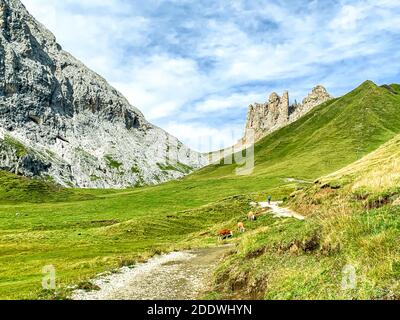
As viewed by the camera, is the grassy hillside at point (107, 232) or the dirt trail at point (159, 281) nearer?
the dirt trail at point (159, 281)

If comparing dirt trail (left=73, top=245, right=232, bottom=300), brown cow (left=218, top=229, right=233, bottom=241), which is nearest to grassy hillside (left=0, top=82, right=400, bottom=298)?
brown cow (left=218, top=229, right=233, bottom=241)

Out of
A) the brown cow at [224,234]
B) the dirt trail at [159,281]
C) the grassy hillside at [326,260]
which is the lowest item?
the dirt trail at [159,281]

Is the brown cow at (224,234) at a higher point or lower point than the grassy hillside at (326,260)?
higher

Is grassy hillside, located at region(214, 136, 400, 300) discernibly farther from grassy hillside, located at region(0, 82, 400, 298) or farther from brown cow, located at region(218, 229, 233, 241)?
brown cow, located at region(218, 229, 233, 241)

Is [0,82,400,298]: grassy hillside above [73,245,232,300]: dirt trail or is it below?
above

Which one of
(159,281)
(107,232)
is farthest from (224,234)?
(107,232)

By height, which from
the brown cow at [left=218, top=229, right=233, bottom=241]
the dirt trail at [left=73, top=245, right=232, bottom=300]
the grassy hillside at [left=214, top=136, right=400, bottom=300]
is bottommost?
the dirt trail at [left=73, top=245, right=232, bottom=300]

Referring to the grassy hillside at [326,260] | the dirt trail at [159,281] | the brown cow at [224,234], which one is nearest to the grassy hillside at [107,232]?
the grassy hillside at [326,260]

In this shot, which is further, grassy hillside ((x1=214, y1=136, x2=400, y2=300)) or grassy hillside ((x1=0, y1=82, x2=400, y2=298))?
grassy hillside ((x1=0, y1=82, x2=400, y2=298))

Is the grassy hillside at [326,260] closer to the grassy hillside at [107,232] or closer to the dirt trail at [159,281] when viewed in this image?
the grassy hillside at [107,232]

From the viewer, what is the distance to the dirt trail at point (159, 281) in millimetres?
28578

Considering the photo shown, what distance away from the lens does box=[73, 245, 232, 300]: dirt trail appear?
93.8ft
